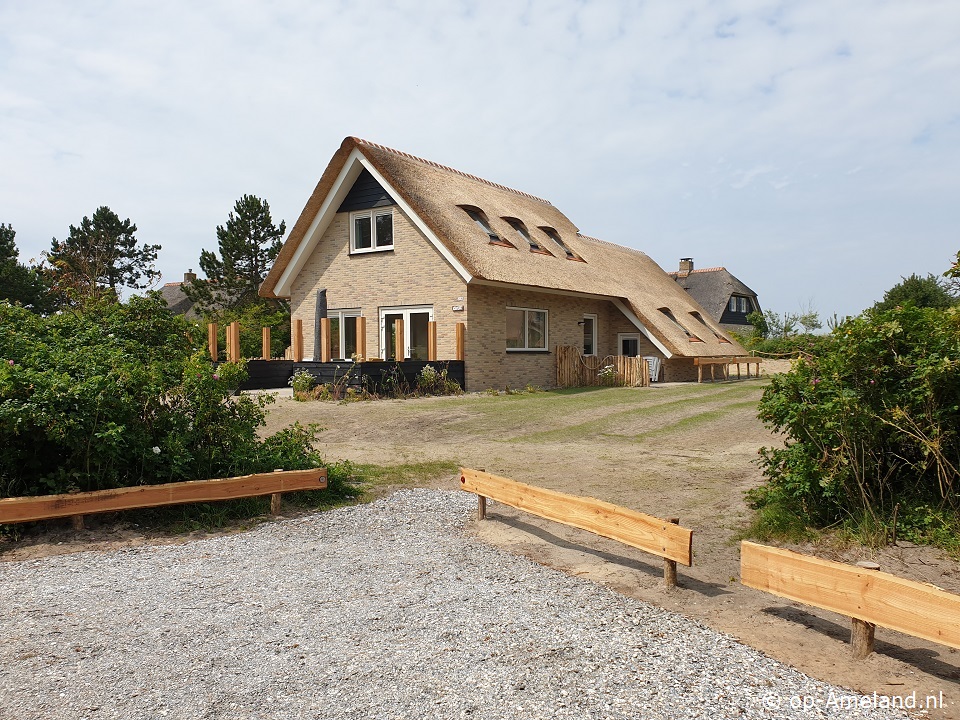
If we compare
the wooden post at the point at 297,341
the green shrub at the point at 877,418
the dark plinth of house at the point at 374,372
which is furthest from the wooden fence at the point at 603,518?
the wooden post at the point at 297,341

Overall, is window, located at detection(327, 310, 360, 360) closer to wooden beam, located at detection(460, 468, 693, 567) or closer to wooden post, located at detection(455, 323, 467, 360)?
wooden post, located at detection(455, 323, 467, 360)

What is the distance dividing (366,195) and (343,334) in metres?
4.32

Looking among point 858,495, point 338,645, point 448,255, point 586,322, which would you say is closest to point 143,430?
point 338,645

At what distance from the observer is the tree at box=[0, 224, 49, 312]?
29938 millimetres

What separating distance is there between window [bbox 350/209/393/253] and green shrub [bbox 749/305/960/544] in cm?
1611

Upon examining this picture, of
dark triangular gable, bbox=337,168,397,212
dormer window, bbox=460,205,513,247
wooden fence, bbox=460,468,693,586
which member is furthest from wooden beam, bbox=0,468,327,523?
dormer window, bbox=460,205,513,247

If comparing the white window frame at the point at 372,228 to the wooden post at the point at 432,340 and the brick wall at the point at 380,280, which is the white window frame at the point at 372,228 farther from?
the wooden post at the point at 432,340

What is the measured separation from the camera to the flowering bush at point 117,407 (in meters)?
6.34

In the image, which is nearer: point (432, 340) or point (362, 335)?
point (432, 340)

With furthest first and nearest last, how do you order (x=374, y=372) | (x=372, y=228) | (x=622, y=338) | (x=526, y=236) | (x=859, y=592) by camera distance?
(x=622, y=338) → (x=526, y=236) → (x=372, y=228) → (x=374, y=372) → (x=859, y=592)

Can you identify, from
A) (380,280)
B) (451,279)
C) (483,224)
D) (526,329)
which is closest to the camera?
(451,279)

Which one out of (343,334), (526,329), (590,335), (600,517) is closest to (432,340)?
(526,329)

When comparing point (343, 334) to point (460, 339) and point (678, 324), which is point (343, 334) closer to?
point (460, 339)

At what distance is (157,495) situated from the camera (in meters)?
6.59
